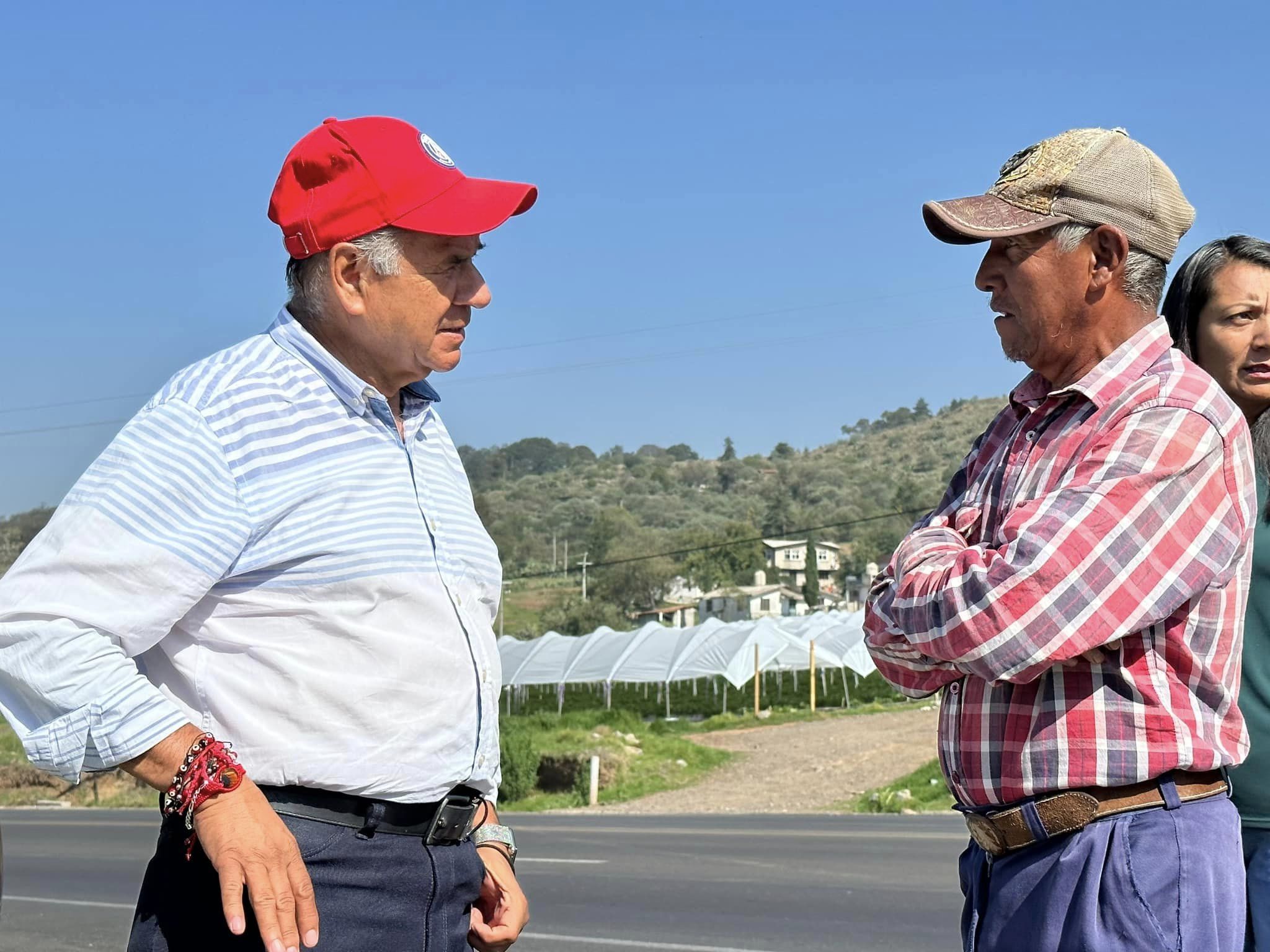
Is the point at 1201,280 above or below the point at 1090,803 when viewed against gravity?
above

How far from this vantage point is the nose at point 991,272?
9.39 ft

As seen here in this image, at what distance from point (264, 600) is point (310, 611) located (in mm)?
79

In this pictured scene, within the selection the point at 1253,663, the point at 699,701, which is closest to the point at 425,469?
the point at 1253,663

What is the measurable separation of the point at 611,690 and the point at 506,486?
419 ft

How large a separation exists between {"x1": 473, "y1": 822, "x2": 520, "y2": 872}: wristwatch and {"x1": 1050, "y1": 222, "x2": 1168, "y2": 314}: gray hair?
60.9 inches

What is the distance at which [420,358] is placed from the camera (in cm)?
282

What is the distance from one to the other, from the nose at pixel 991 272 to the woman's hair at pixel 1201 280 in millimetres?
820

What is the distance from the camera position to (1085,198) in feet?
9.07

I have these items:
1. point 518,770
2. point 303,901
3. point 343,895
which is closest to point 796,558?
point 518,770

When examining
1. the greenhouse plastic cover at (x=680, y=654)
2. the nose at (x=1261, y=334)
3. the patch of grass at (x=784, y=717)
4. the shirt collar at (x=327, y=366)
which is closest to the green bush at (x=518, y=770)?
the patch of grass at (x=784, y=717)

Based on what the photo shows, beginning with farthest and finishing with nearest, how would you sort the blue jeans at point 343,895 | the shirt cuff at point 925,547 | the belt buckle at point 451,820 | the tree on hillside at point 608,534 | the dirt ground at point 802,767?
the tree on hillside at point 608,534, the dirt ground at point 802,767, the shirt cuff at point 925,547, the belt buckle at point 451,820, the blue jeans at point 343,895

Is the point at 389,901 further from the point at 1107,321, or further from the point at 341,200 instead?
the point at 1107,321

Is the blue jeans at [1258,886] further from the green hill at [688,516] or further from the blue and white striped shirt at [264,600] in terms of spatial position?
the green hill at [688,516]

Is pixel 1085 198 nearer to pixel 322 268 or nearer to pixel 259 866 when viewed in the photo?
pixel 322 268
